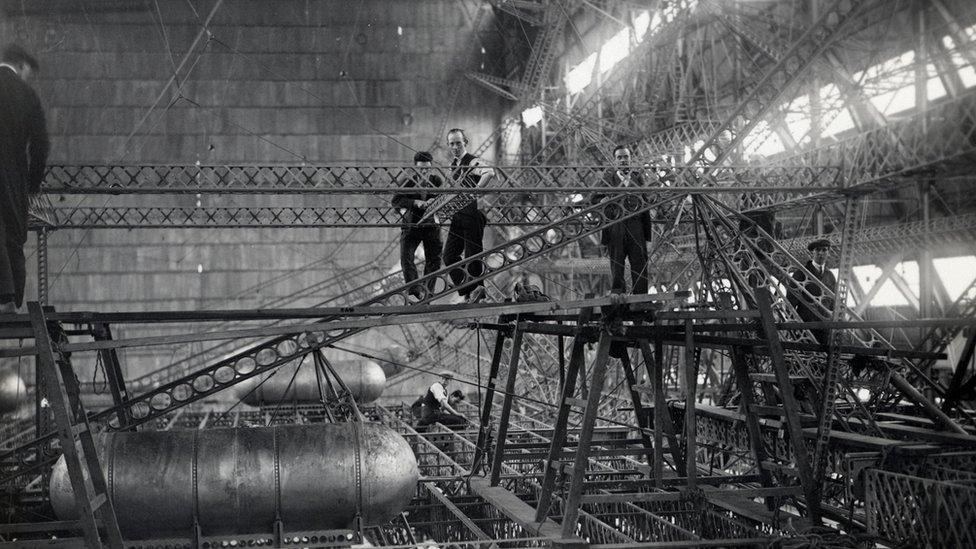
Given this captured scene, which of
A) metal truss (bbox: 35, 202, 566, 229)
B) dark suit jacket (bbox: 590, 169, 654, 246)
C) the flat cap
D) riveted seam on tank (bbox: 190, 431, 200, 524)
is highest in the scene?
metal truss (bbox: 35, 202, 566, 229)

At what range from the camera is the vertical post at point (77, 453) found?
24.5 ft

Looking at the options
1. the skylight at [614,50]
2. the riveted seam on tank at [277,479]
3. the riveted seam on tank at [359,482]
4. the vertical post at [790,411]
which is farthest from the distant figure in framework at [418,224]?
the skylight at [614,50]

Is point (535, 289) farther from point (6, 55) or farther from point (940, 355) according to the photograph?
point (6, 55)

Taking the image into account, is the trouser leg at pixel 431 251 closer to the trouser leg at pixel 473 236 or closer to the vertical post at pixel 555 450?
the trouser leg at pixel 473 236

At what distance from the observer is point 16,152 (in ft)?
28.4

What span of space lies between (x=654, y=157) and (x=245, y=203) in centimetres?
1682

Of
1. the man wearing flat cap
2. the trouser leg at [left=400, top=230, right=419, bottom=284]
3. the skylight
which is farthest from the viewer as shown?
the skylight

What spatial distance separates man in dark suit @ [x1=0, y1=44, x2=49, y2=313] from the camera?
8438 millimetres

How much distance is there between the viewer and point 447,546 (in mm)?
7980

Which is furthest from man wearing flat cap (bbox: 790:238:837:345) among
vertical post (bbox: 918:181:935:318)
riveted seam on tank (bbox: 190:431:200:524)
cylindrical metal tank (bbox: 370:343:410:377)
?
cylindrical metal tank (bbox: 370:343:410:377)

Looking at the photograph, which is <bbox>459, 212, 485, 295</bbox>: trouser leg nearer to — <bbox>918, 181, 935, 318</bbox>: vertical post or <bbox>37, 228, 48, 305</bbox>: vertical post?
<bbox>918, 181, 935, 318</bbox>: vertical post

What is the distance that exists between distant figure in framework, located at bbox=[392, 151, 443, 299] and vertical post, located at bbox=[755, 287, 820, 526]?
15.1ft

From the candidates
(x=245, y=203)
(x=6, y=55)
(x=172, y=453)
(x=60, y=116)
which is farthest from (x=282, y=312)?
(x=60, y=116)

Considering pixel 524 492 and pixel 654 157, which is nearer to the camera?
pixel 524 492
